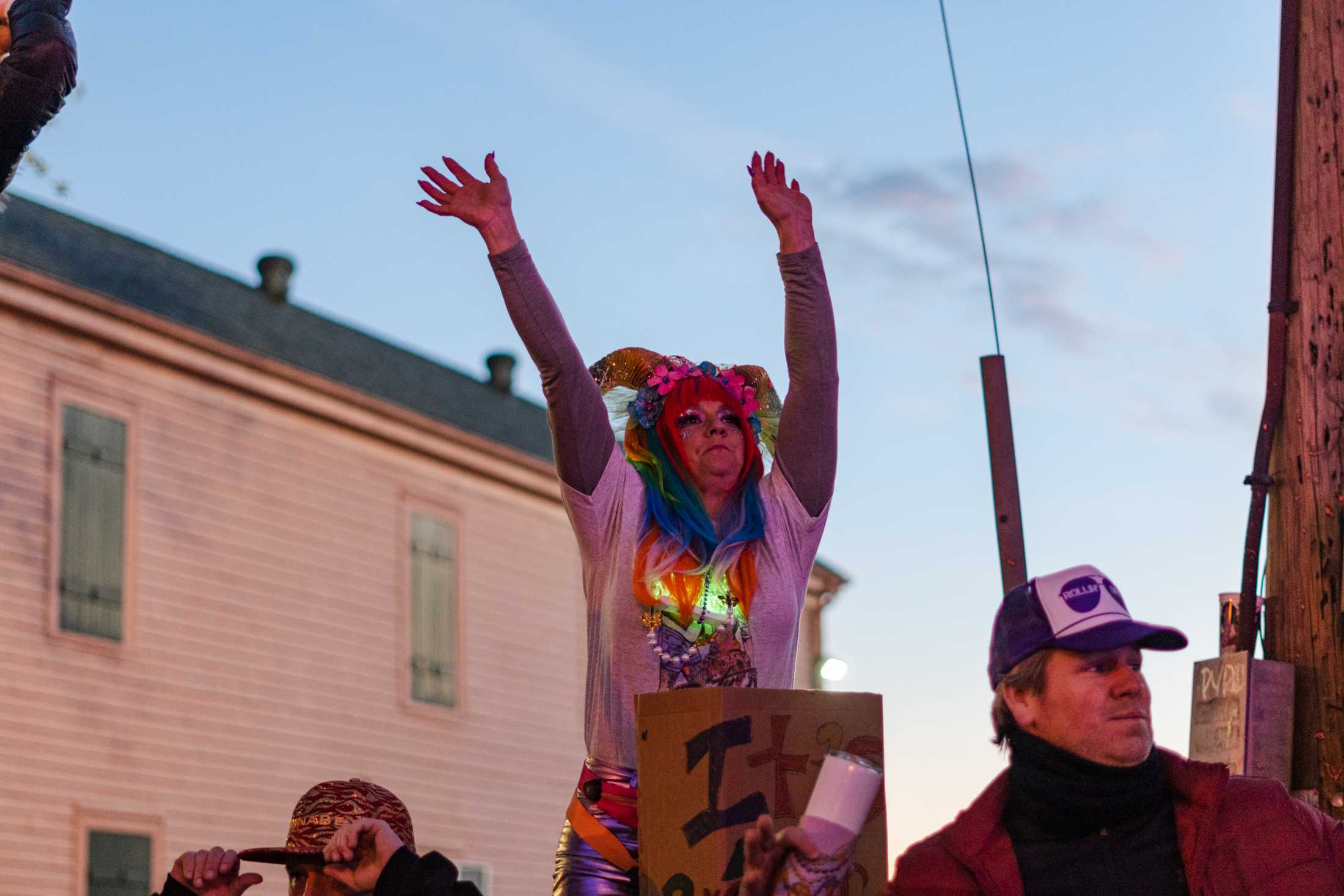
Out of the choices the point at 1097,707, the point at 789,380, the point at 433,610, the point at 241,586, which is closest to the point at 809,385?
the point at 789,380

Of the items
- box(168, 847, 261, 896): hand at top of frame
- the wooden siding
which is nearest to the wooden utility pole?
box(168, 847, 261, 896): hand at top of frame

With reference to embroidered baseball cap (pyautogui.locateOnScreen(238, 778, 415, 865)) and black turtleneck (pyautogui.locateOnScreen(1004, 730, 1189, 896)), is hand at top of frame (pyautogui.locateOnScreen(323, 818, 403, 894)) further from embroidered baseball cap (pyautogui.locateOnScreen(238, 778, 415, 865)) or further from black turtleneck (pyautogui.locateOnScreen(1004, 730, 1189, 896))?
black turtleneck (pyautogui.locateOnScreen(1004, 730, 1189, 896))

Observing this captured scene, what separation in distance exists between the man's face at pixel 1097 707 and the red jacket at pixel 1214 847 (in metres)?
0.12

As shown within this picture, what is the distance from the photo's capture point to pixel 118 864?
13.1 m

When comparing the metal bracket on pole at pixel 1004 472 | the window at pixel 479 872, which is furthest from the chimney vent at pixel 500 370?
the metal bracket on pole at pixel 1004 472

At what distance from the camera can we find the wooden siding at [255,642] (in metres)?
12.9

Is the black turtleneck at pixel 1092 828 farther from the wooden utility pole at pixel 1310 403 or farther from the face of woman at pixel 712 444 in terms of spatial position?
the wooden utility pole at pixel 1310 403

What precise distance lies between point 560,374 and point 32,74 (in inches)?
46.2

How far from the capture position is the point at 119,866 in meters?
13.1

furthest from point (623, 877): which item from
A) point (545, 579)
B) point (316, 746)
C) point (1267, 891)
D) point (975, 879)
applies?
point (545, 579)

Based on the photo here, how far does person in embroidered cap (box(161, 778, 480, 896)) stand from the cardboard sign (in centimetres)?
53

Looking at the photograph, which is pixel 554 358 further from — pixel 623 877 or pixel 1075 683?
pixel 1075 683

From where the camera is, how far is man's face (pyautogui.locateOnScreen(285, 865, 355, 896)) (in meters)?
3.74

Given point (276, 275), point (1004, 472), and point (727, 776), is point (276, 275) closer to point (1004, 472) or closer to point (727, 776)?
point (1004, 472)
